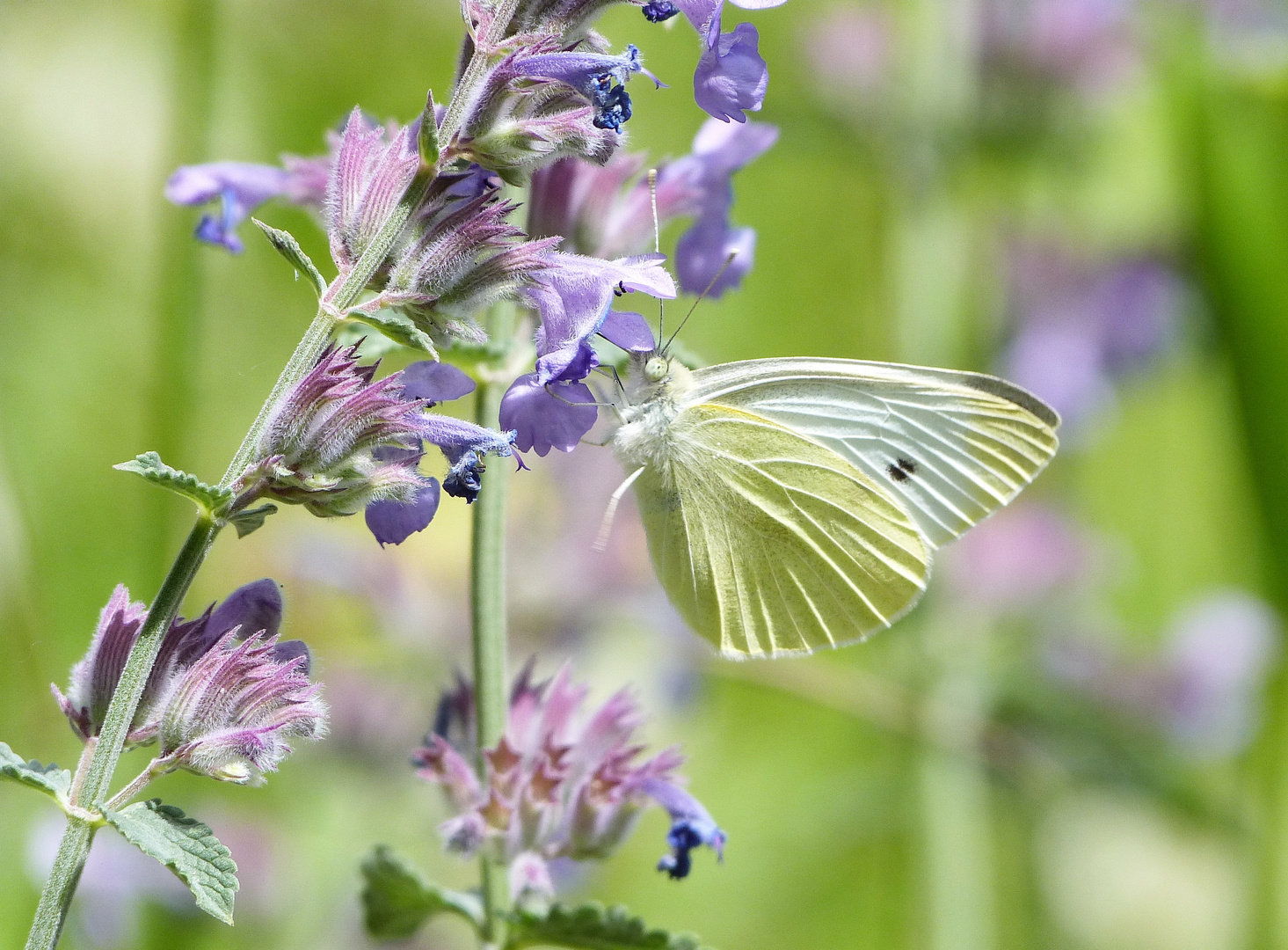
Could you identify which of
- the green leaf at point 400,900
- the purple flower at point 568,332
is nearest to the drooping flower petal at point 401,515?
the purple flower at point 568,332

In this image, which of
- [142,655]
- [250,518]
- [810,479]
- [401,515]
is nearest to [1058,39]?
[810,479]

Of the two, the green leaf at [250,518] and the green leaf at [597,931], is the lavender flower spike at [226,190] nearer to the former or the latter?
the green leaf at [250,518]

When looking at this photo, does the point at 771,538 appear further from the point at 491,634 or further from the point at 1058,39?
the point at 1058,39

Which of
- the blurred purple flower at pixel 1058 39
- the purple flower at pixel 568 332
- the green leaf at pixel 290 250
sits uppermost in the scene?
the blurred purple flower at pixel 1058 39

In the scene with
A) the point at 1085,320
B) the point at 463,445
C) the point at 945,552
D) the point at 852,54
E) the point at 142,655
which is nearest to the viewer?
the point at 142,655

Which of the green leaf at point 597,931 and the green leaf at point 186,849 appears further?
the green leaf at point 597,931

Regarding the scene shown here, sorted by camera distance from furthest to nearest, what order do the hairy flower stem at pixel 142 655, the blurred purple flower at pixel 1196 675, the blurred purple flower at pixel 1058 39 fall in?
the blurred purple flower at pixel 1196 675 → the blurred purple flower at pixel 1058 39 → the hairy flower stem at pixel 142 655

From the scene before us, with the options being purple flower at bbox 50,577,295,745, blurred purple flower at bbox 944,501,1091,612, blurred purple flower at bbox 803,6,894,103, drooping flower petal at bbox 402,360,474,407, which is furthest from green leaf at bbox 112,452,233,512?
blurred purple flower at bbox 803,6,894,103
